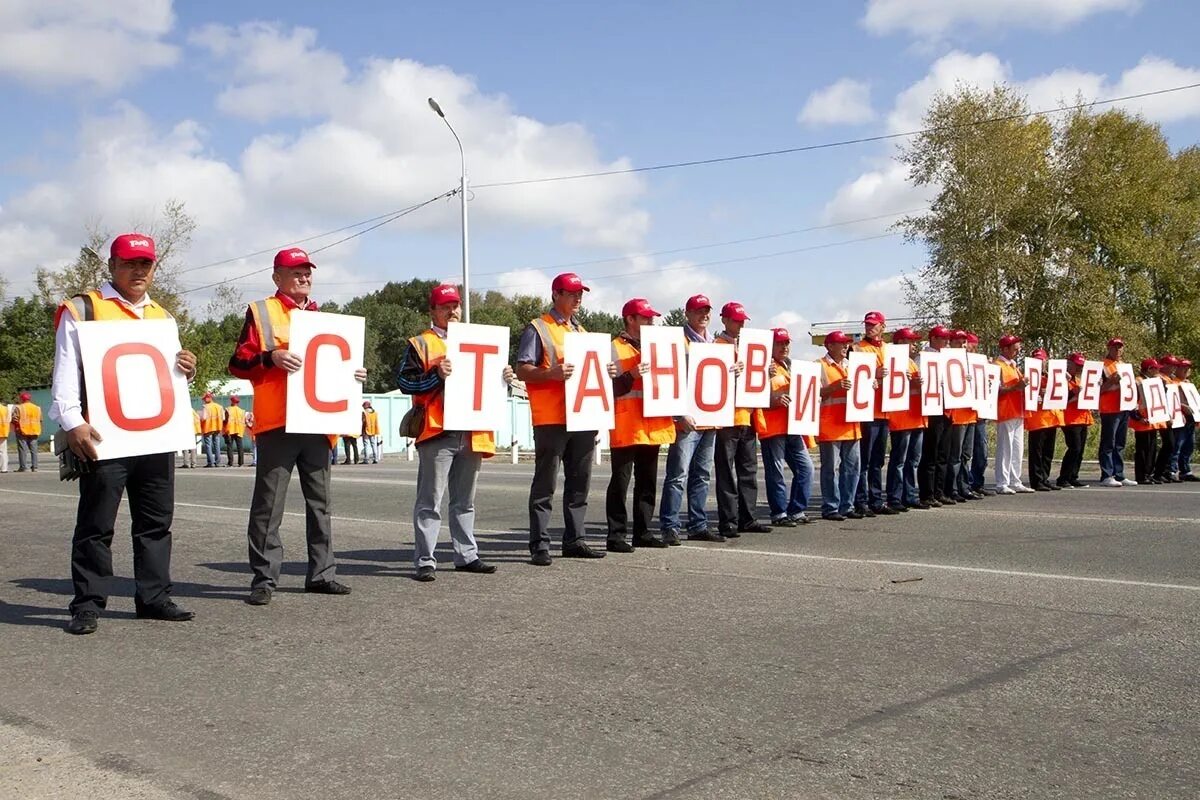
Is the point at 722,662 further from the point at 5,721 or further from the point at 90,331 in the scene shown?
the point at 90,331

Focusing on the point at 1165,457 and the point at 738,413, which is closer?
the point at 738,413

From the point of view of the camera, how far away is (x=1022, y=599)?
750 centimetres

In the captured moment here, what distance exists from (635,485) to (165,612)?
4.56 m

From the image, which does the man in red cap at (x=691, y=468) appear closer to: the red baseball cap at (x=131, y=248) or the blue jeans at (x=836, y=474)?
the blue jeans at (x=836, y=474)

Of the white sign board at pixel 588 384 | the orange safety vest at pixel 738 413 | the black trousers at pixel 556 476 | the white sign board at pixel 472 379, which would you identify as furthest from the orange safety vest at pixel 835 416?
the white sign board at pixel 472 379

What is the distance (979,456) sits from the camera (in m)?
15.9

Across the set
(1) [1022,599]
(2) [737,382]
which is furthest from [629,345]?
(1) [1022,599]

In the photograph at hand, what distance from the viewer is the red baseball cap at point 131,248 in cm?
686

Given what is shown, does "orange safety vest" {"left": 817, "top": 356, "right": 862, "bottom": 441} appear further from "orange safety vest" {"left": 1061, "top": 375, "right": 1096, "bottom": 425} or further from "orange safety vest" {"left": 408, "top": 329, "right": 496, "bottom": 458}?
"orange safety vest" {"left": 1061, "top": 375, "right": 1096, "bottom": 425}

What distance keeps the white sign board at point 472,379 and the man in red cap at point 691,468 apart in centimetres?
229

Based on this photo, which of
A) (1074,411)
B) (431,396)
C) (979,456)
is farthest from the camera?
(1074,411)

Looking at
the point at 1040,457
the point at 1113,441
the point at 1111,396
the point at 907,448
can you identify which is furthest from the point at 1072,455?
the point at 907,448

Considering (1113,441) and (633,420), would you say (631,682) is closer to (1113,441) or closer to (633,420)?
(633,420)

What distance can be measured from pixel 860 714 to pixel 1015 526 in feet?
25.1
